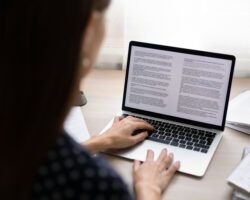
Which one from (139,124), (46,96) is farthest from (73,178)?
(139,124)

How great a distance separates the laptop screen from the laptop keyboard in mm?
32

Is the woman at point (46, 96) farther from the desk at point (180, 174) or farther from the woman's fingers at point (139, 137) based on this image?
the woman's fingers at point (139, 137)

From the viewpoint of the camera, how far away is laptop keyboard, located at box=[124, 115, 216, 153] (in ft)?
3.63

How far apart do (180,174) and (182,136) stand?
6.2 inches

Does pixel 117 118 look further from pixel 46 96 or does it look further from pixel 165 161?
pixel 46 96

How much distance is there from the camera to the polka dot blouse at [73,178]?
0.59 m

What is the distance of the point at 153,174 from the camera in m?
0.99

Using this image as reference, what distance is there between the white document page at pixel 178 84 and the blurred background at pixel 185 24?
27 centimetres

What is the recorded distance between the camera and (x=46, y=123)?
20.9 inches

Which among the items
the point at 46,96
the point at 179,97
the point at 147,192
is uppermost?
the point at 46,96

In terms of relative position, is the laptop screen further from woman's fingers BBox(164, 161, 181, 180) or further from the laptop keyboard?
woman's fingers BBox(164, 161, 181, 180)

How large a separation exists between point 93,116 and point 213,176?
0.43 metres

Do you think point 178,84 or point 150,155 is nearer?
point 150,155

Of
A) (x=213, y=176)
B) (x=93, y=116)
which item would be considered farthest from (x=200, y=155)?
(x=93, y=116)
